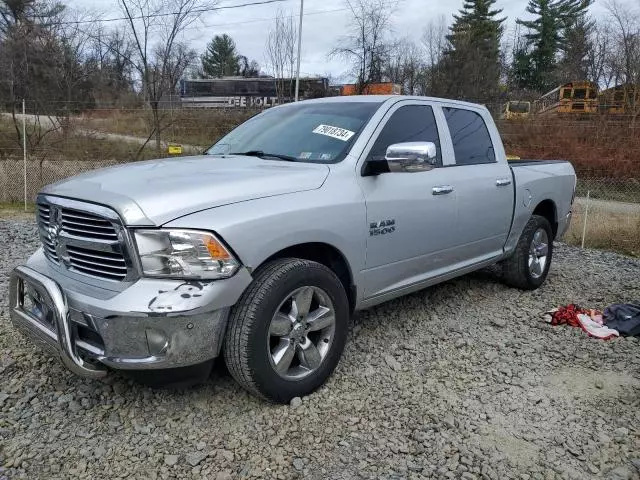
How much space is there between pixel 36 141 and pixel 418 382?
12585mm

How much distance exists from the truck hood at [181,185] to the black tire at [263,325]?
419 millimetres

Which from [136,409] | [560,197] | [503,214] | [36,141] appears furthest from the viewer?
[36,141]

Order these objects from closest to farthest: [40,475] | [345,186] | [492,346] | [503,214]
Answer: [40,475] → [345,186] → [492,346] → [503,214]

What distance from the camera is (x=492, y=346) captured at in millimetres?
3928

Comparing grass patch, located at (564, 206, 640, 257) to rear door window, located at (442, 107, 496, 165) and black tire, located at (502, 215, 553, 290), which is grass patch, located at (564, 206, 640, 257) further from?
rear door window, located at (442, 107, 496, 165)

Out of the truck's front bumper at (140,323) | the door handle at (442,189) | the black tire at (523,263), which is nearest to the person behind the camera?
the truck's front bumper at (140,323)

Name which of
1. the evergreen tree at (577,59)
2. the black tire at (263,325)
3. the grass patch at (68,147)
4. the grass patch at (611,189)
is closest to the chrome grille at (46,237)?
the black tire at (263,325)

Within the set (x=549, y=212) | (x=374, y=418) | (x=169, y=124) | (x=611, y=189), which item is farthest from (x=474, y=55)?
(x=374, y=418)

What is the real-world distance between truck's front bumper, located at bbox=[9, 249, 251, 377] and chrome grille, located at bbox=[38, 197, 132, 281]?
4.3 inches

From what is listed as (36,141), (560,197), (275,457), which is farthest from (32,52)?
(275,457)

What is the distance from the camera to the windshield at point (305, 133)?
11.4 ft

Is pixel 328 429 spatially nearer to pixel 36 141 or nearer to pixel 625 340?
pixel 625 340

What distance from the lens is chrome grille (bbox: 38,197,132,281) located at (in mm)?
2512

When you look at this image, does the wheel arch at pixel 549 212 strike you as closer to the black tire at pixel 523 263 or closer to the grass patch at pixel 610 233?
the black tire at pixel 523 263
